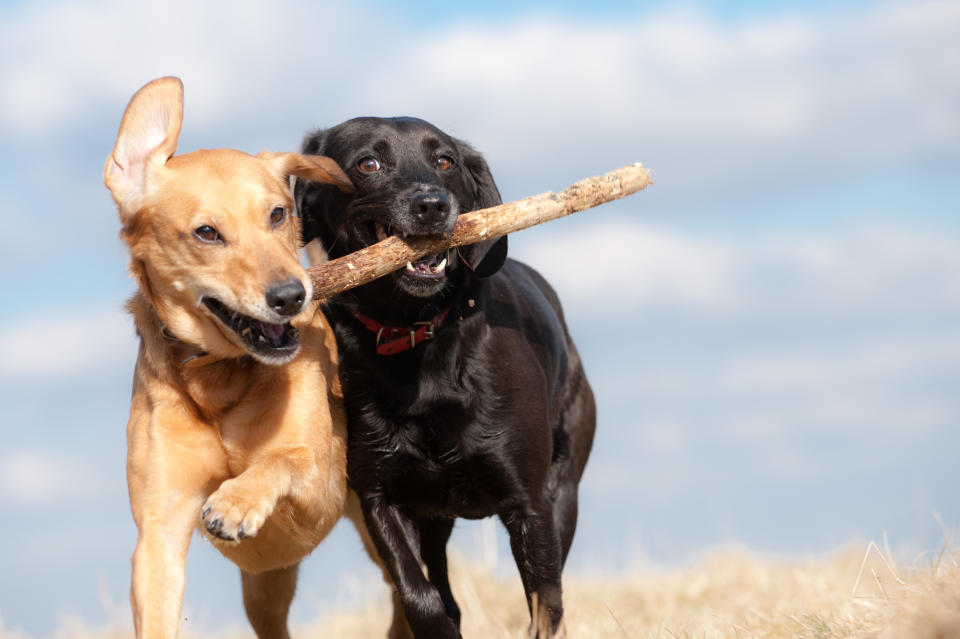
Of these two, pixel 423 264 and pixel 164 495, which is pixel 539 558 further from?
pixel 164 495

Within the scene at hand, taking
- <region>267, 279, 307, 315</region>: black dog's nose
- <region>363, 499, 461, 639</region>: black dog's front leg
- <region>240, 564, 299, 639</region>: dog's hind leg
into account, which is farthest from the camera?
<region>240, 564, 299, 639</region>: dog's hind leg

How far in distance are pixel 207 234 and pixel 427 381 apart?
1.26m

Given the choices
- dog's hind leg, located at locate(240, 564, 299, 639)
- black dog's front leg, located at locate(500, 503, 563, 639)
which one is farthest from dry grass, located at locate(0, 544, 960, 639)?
dog's hind leg, located at locate(240, 564, 299, 639)

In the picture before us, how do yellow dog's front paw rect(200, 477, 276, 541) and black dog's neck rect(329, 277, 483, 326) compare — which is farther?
black dog's neck rect(329, 277, 483, 326)

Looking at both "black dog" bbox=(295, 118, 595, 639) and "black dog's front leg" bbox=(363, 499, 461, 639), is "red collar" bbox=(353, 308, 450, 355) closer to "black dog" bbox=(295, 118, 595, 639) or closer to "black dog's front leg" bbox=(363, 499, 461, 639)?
Result: "black dog" bbox=(295, 118, 595, 639)

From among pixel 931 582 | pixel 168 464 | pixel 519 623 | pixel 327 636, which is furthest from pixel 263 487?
pixel 327 636

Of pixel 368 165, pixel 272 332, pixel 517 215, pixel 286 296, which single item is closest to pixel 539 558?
pixel 517 215

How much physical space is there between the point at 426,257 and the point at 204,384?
1.14 m

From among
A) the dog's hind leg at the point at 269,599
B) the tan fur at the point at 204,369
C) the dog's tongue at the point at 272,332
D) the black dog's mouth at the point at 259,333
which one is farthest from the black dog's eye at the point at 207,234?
the dog's hind leg at the point at 269,599

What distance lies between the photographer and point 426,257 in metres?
5.16

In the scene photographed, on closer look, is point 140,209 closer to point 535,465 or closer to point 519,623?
point 535,465

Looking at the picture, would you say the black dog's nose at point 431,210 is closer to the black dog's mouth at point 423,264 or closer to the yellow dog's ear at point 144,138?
the black dog's mouth at point 423,264

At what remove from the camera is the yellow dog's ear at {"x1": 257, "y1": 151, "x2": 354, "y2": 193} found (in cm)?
521

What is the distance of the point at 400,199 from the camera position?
5.11 meters
